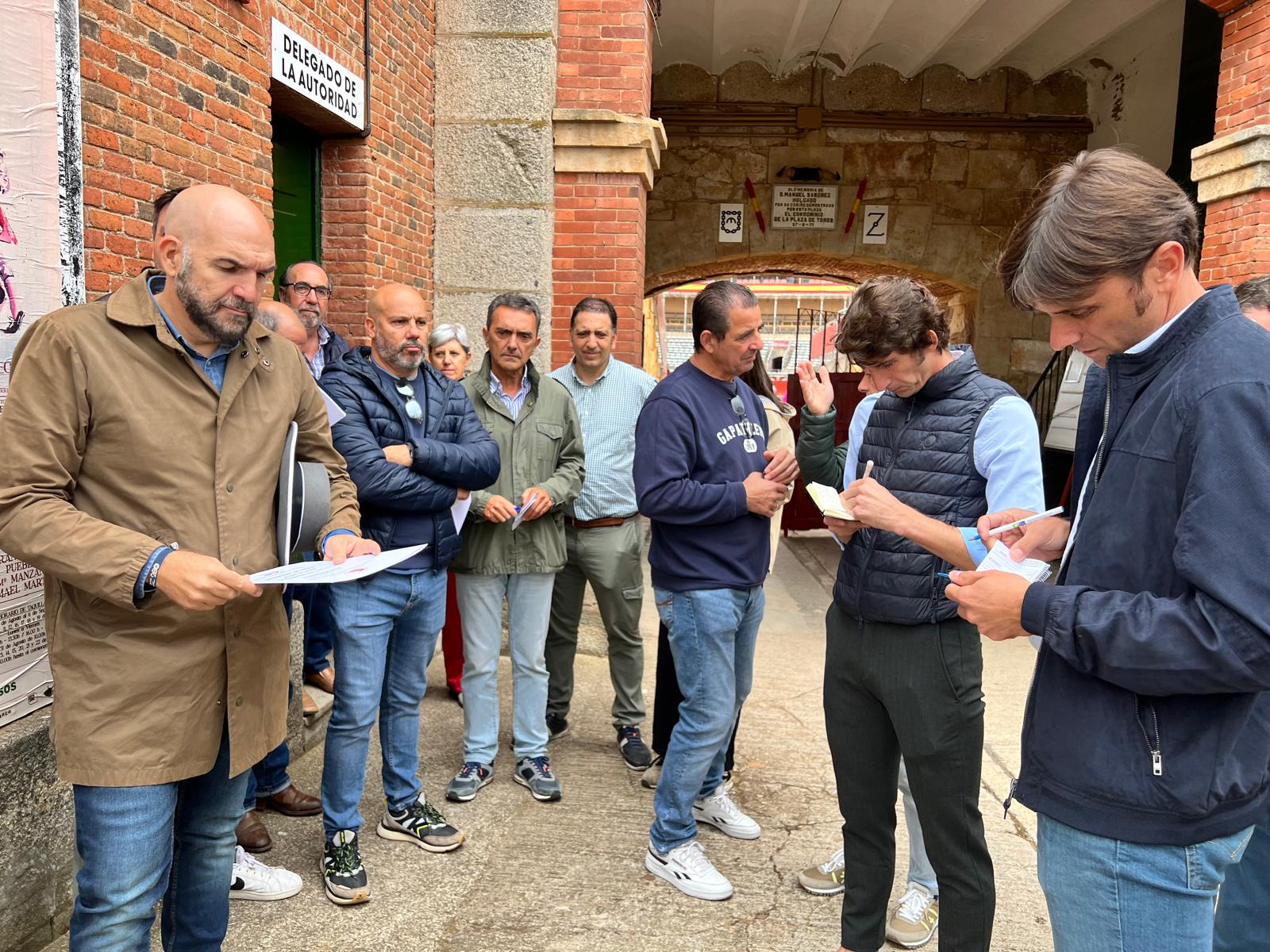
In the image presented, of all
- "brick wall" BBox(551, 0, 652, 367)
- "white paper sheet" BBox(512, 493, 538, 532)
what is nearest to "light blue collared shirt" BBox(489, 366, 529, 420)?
"white paper sheet" BBox(512, 493, 538, 532)

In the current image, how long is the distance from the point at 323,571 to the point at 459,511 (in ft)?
5.27

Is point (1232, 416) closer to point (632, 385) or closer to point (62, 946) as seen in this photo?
point (62, 946)

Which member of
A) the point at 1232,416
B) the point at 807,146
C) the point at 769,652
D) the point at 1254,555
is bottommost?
the point at 769,652

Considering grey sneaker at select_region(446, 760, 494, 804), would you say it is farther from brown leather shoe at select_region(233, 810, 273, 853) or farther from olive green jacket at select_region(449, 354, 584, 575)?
olive green jacket at select_region(449, 354, 584, 575)

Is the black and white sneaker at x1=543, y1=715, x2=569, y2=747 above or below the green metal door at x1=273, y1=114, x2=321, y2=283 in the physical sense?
below

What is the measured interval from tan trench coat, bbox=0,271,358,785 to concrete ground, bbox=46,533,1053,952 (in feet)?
3.65

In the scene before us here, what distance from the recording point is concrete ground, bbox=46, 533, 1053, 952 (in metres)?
2.96

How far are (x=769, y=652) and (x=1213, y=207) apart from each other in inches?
186

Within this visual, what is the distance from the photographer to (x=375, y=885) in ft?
10.6

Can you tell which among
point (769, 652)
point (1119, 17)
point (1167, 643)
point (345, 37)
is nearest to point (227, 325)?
point (1167, 643)

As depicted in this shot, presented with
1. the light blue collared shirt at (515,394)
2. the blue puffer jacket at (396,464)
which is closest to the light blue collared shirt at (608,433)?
the light blue collared shirt at (515,394)

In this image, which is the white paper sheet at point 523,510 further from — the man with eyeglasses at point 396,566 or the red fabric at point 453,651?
the red fabric at point 453,651

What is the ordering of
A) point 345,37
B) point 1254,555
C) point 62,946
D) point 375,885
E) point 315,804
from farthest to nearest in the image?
point 345,37 < point 315,804 < point 375,885 < point 62,946 < point 1254,555

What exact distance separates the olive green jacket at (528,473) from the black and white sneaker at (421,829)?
0.97 meters
